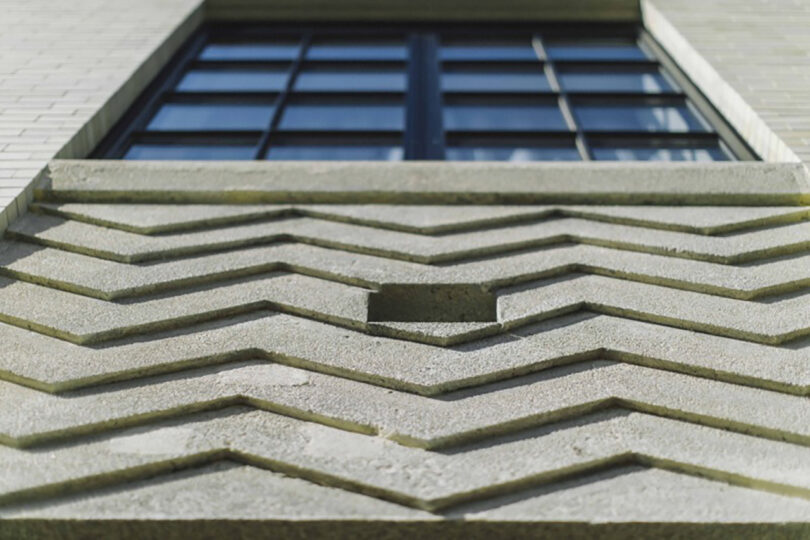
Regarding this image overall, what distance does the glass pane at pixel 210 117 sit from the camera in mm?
5922

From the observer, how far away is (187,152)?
5.65 metres

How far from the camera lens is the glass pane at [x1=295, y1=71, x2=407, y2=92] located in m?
6.59

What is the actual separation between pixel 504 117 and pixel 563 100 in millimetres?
492

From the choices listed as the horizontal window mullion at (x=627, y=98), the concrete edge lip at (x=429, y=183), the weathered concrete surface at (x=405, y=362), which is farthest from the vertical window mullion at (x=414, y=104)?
the horizontal window mullion at (x=627, y=98)

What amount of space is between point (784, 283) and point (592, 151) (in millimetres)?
1986

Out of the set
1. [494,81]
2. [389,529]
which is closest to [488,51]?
[494,81]

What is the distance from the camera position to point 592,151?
5.59 meters

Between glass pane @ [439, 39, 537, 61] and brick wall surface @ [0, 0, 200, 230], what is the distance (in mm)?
2328

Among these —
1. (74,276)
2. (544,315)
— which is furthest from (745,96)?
(74,276)

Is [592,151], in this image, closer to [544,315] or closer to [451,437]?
[544,315]

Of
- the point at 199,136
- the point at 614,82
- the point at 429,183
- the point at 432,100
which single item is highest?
the point at 614,82

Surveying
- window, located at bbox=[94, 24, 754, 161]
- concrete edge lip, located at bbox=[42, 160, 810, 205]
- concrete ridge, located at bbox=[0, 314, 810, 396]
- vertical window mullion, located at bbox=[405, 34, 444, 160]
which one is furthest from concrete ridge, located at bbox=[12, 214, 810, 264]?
vertical window mullion, located at bbox=[405, 34, 444, 160]

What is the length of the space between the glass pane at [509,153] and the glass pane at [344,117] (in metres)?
0.50

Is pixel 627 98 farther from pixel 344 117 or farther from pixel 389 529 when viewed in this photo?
pixel 389 529
